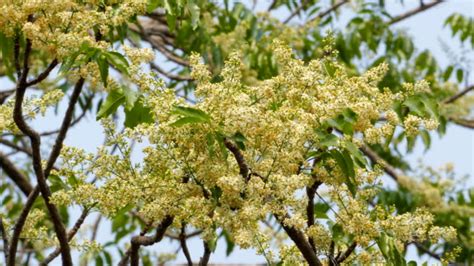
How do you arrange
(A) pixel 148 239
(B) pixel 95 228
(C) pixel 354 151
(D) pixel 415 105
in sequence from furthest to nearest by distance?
(B) pixel 95 228, (A) pixel 148 239, (D) pixel 415 105, (C) pixel 354 151

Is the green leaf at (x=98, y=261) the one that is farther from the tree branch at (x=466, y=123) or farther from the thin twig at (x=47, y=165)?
the tree branch at (x=466, y=123)

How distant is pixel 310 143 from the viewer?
234cm

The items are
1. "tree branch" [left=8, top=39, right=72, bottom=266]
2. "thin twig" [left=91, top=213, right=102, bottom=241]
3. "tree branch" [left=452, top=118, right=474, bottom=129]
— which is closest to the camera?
"tree branch" [left=8, top=39, right=72, bottom=266]

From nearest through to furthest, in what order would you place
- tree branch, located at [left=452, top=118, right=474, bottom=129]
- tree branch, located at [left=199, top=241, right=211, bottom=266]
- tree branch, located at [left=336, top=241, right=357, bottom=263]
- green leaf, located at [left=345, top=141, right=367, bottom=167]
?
green leaf, located at [left=345, top=141, right=367, bottom=167] → tree branch, located at [left=336, top=241, right=357, bottom=263] → tree branch, located at [left=199, top=241, right=211, bottom=266] → tree branch, located at [left=452, top=118, right=474, bottom=129]

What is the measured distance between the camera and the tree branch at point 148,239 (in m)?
2.49

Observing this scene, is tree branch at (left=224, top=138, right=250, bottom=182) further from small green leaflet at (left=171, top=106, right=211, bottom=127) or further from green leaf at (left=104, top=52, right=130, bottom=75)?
green leaf at (left=104, top=52, right=130, bottom=75)

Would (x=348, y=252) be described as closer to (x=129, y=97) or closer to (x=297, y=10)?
(x=129, y=97)

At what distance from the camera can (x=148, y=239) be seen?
266 centimetres

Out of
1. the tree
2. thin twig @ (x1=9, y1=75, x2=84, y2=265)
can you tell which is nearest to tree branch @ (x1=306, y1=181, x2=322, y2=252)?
the tree

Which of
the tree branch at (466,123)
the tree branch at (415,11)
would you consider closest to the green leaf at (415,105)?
the tree branch at (466,123)

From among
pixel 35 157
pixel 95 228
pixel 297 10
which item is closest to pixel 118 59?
pixel 35 157

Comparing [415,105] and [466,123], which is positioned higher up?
[466,123]

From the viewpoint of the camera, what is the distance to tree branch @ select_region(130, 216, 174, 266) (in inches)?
98.2

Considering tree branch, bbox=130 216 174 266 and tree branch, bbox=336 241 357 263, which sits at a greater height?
tree branch, bbox=130 216 174 266
